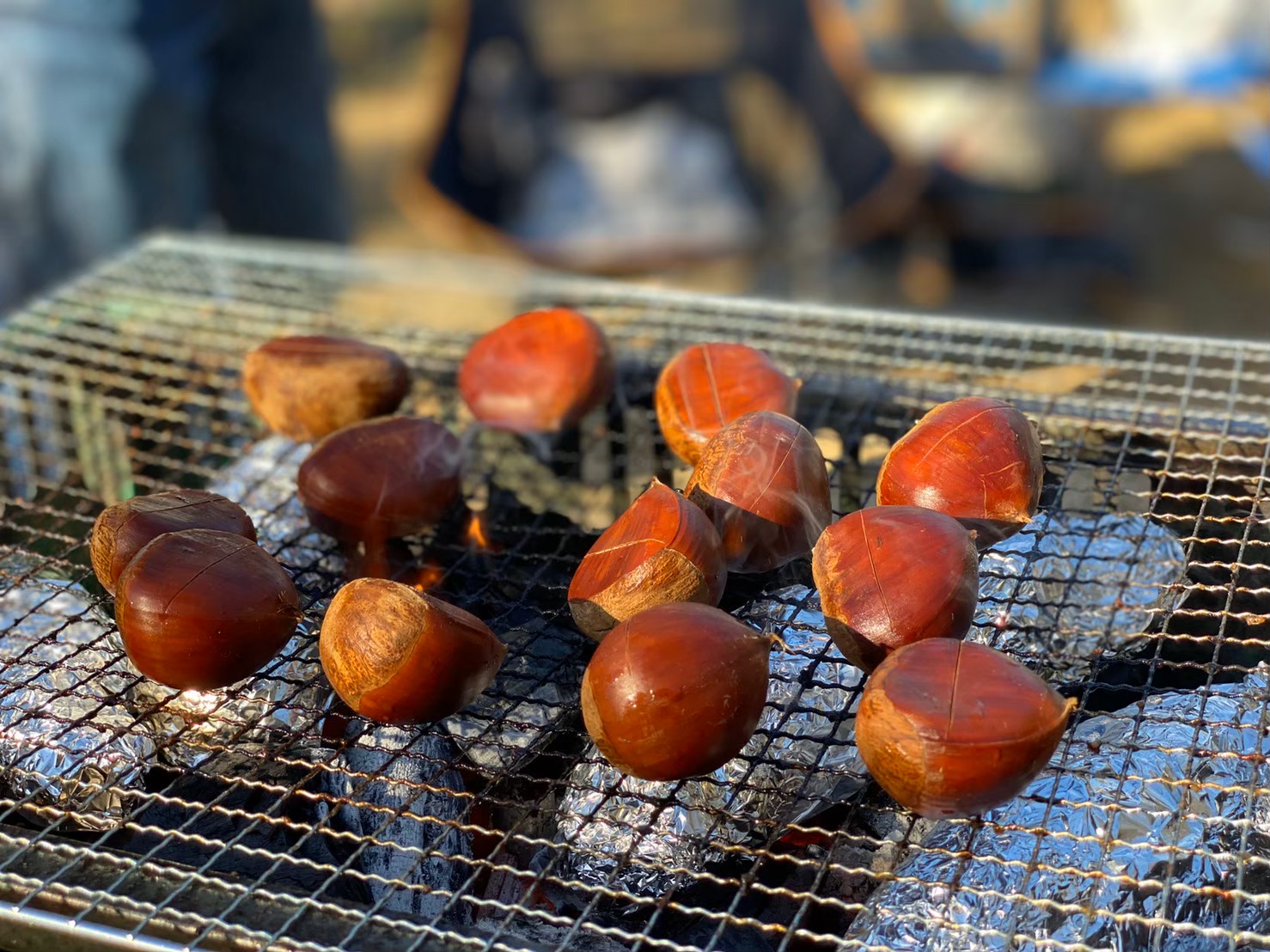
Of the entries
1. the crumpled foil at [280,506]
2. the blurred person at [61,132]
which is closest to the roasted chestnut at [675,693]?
the crumpled foil at [280,506]

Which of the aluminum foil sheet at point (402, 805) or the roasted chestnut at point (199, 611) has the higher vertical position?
the roasted chestnut at point (199, 611)

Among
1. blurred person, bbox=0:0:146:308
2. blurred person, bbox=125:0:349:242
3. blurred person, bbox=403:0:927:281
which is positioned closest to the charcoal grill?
blurred person, bbox=0:0:146:308

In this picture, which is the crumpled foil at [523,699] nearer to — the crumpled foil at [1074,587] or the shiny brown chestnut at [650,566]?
the shiny brown chestnut at [650,566]

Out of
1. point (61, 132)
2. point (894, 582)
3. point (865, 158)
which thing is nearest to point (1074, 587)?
point (894, 582)

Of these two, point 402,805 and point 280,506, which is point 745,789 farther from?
point 280,506

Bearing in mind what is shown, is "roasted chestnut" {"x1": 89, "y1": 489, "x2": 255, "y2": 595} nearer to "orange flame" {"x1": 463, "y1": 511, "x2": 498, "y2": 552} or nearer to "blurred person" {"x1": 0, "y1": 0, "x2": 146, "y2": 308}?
"orange flame" {"x1": 463, "y1": 511, "x2": 498, "y2": 552}
